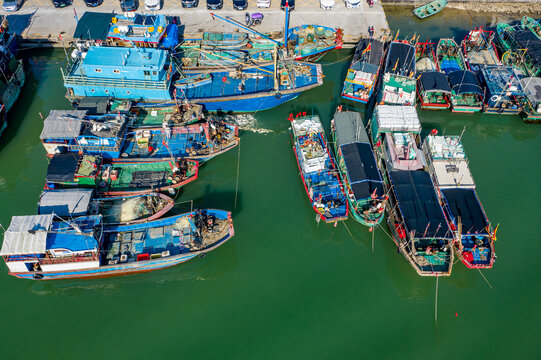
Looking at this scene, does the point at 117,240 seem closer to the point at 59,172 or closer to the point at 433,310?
the point at 59,172

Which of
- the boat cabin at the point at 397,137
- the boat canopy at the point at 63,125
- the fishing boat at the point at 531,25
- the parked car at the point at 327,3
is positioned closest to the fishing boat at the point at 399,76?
the boat cabin at the point at 397,137

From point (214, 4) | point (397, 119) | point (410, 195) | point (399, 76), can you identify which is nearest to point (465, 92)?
point (399, 76)

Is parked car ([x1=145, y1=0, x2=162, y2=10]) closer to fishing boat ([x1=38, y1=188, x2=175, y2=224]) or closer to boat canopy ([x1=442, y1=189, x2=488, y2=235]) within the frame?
fishing boat ([x1=38, y1=188, x2=175, y2=224])

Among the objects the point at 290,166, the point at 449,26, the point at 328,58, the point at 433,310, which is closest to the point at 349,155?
the point at 290,166

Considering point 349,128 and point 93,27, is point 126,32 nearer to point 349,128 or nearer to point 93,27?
point 93,27

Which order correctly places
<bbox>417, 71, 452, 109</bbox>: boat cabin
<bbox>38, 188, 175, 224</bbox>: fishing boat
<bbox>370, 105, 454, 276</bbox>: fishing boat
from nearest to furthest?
1. <bbox>370, 105, 454, 276</bbox>: fishing boat
2. <bbox>38, 188, 175, 224</bbox>: fishing boat
3. <bbox>417, 71, 452, 109</bbox>: boat cabin

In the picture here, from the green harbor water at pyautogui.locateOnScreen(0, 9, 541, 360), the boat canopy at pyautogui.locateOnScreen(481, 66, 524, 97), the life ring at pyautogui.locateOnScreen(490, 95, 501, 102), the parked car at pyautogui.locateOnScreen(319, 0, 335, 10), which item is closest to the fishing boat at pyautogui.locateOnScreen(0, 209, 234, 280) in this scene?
the green harbor water at pyautogui.locateOnScreen(0, 9, 541, 360)

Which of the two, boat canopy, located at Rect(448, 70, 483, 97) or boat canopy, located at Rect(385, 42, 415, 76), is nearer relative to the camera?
boat canopy, located at Rect(448, 70, 483, 97)
